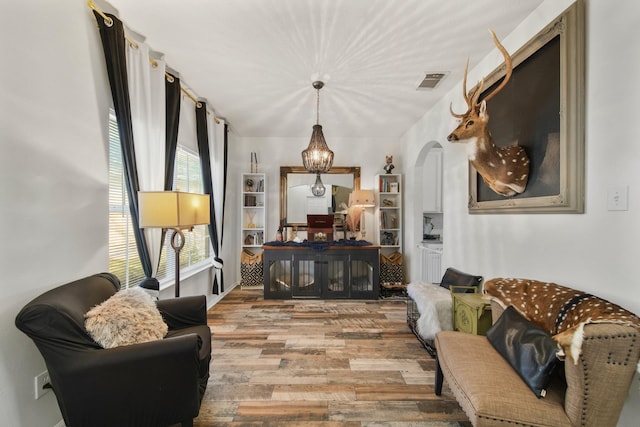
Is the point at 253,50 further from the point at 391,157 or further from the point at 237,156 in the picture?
the point at 391,157

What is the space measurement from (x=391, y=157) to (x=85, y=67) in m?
3.99

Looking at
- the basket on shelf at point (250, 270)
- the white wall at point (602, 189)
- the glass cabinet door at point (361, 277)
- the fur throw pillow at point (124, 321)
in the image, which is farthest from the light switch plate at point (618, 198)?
the basket on shelf at point (250, 270)

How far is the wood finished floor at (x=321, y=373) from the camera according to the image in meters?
1.66

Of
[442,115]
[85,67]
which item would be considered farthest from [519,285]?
[85,67]

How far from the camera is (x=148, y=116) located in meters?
2.10

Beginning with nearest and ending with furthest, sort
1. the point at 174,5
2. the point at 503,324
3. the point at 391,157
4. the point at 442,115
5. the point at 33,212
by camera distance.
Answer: the point at 33,212 → the point at 503,324 → the point at 174,5 → the point at 442,115 → the point at 391,157

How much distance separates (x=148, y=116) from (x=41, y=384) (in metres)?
1.89

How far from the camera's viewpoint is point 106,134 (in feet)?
5.92

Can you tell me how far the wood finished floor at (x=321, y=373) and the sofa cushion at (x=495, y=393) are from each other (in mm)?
492

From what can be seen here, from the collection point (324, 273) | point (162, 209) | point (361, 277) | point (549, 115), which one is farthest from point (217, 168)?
point (549, 115)

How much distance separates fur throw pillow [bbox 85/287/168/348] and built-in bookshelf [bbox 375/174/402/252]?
3500 millimetres

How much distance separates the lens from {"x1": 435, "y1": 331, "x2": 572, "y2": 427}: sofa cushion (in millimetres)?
1133

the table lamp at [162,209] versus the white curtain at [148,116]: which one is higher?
the white curtain at [148,116]

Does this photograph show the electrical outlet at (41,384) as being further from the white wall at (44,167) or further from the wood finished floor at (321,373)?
the wood finished floor at (321,373)
